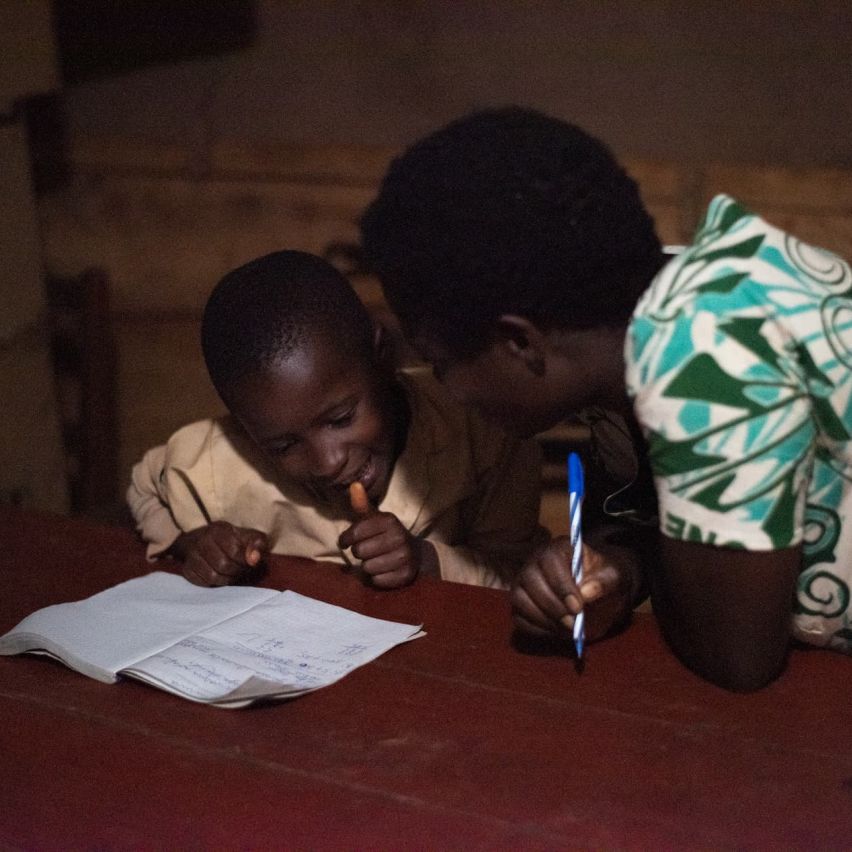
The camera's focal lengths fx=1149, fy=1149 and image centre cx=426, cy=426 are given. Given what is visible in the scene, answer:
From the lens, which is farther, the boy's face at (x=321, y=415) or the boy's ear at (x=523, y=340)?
the boy's face at (x=321, y=415)

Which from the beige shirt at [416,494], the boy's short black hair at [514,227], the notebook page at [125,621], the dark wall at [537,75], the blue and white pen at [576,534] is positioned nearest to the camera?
the boy's short black hair at [514,227]

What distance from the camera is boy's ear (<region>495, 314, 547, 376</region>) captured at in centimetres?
117

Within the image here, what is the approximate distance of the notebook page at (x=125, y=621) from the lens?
1.32 m

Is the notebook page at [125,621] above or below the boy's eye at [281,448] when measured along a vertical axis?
below

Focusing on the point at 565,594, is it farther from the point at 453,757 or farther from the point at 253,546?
the point at 253,546

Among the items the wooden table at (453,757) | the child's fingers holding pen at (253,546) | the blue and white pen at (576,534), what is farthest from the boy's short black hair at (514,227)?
the child's fingers holding pen at (253,546)

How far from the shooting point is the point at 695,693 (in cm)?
119

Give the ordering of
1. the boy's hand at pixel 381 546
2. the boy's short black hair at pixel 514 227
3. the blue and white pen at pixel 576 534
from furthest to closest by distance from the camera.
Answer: the boy's hand at pixel 381 546 → the blue and white pen at pixel 576 534 → the boy's short black hair at pixel 514 227

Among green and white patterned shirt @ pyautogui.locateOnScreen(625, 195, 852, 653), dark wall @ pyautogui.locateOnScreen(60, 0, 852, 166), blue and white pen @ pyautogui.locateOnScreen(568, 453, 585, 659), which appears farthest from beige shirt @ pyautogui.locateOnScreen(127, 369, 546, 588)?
dark wall @ pyautogui.locateOnScreen(60, 0, 852, 166)

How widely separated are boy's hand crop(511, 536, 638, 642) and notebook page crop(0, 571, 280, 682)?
Answer: 399 mm

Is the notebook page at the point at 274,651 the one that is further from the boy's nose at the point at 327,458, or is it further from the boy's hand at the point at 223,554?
the boy's nose at the point at 327,458

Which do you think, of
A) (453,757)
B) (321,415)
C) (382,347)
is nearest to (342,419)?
(321,415)

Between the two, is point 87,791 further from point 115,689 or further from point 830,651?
point 830,651

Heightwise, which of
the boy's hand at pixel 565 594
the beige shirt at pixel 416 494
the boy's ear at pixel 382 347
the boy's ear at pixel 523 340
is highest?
the boy's ear at pixel 523 340
